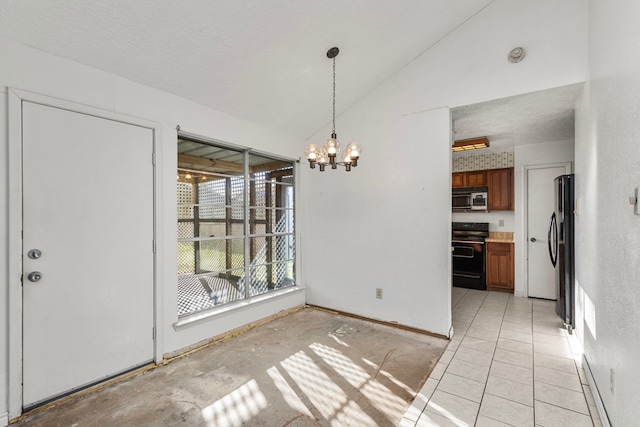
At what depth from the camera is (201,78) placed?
2621 mm

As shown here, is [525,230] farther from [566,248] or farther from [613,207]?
[613,207]

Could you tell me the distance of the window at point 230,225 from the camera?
2.95 meters

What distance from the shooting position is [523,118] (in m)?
3.40

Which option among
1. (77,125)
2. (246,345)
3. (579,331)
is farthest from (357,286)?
(77,125)

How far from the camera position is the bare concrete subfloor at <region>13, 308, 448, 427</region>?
189 cm

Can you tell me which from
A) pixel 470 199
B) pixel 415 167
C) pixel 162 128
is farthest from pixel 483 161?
Answer: pixel 162 128

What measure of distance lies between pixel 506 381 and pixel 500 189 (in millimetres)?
3650

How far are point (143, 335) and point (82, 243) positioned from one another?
95 cm

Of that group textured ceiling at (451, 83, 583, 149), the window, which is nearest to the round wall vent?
textured ceiling at (451, 83, 583, 149)

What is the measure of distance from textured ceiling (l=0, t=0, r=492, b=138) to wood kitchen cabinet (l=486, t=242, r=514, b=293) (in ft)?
11.6

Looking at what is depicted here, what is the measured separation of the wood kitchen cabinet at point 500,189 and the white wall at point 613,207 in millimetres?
2506

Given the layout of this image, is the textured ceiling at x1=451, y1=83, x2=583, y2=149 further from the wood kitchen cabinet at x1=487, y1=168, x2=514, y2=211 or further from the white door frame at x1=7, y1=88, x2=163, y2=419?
the white door frame at x1=7, y1=88, x2=163, y2=419

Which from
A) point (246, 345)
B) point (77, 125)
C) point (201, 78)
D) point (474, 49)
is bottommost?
point (246, 345)

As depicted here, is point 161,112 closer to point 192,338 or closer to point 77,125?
point 77,125
